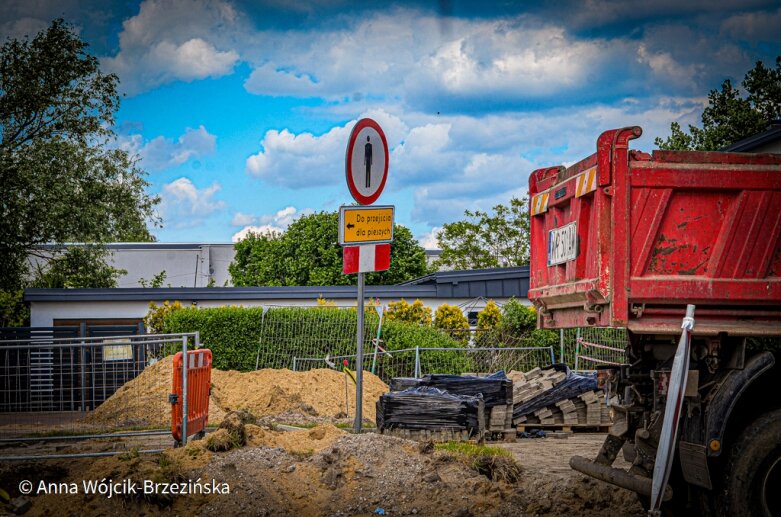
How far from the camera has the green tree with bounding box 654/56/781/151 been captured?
119 feet

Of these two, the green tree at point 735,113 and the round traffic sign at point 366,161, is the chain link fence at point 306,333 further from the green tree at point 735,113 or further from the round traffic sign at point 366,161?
the green tree at point 735,113

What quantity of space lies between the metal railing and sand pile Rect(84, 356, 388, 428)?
16 cm

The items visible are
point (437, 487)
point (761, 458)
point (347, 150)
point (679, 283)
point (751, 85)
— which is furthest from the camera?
point (751, 85)

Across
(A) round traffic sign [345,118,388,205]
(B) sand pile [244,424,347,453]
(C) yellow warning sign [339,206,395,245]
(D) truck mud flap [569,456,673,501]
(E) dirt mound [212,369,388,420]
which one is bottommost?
(E) dirt mound [212,369,388,420]

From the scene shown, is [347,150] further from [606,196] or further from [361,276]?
[606,196]

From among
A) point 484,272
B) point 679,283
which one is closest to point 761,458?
point 679,283

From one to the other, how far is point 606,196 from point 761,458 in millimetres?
2184

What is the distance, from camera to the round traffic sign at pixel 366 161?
9.81 meters

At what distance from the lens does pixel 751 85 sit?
123 ft

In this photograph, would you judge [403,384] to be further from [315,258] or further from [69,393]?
[315,258]

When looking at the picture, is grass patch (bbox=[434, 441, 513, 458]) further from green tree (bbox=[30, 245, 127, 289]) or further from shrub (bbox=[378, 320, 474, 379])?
green tree (bbox=[30, 245, 127, 289])

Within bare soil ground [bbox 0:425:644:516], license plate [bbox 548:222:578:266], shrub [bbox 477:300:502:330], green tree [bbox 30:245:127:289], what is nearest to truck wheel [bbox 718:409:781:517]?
bare soil ground [bbox 0:425:644:516]

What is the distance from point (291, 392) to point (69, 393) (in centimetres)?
691

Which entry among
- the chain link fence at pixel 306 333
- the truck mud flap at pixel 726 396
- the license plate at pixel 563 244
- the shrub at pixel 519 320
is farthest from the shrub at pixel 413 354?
the truck mud flap at pixel 726 396
